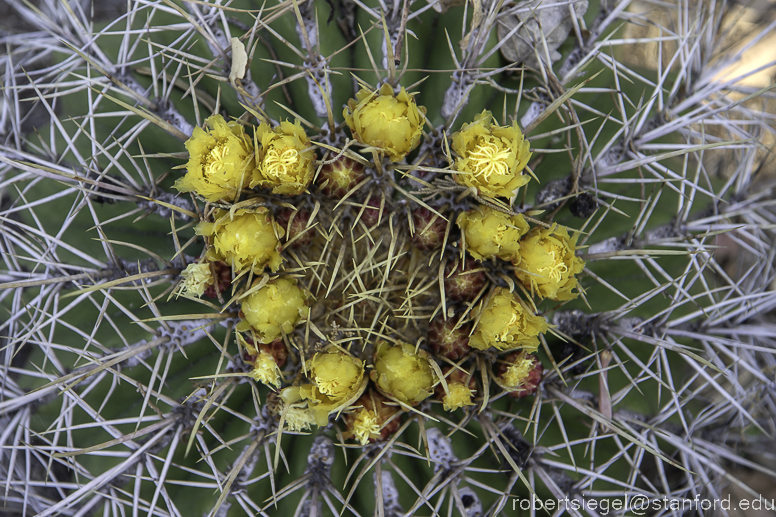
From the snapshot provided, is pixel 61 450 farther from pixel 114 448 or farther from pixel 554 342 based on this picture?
pixel 554 342

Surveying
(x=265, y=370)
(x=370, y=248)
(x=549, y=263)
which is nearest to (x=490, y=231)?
(x=549, y=263)

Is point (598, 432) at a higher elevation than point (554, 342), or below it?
below

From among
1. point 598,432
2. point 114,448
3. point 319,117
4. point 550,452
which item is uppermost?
point 319,117

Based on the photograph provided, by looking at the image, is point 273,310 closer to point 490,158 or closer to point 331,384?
point 331,384

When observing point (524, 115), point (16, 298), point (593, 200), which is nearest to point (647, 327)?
point (593, 200)

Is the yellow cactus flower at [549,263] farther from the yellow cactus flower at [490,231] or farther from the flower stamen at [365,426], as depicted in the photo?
the flower stamen at [365,426]

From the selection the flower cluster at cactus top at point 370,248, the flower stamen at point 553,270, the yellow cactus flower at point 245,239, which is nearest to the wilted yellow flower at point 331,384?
the flower cluster at cactus top at point 370,248

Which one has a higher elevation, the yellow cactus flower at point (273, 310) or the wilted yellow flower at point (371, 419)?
the yellow cactus flower at point (273, 310)
